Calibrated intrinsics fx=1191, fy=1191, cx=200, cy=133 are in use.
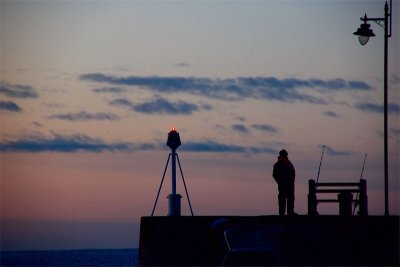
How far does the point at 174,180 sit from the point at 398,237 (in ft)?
20.0

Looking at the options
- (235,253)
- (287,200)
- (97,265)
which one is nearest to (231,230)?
(235,253)

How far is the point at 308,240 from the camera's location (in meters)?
27.8

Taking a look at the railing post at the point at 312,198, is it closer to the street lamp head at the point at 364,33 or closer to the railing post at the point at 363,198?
the railing post at the point at 363,198

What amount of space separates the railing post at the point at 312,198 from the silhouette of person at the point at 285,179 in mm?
630

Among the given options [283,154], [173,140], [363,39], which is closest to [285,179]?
[283,154]

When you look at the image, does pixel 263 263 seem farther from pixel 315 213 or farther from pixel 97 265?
pixel 97 265

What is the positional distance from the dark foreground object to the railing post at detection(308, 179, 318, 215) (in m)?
2.28

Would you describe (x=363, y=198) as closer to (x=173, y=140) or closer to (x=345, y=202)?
(x=345, y=202)

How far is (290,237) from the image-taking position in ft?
90.9

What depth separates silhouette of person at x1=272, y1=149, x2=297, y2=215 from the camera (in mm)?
29594

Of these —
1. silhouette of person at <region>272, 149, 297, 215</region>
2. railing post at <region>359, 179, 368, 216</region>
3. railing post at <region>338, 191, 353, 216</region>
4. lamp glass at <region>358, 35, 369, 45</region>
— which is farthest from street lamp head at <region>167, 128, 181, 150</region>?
lamp glass at <region>358, 35, 369, 45</region>

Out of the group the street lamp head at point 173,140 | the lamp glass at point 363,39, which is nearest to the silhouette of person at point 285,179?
the street lamp head at point 173,140

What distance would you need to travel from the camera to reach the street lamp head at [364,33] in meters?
31.2

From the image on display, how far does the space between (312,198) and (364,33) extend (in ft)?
15.2
